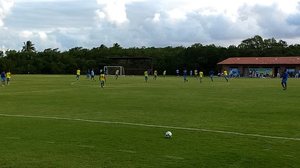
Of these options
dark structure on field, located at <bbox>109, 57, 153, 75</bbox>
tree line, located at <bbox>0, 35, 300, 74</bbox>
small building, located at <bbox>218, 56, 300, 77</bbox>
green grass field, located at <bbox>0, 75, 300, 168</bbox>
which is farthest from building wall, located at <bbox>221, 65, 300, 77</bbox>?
green grass field, located at <bbox>0, 75, 300, 168</bbox>

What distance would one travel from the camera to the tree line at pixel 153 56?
470ft

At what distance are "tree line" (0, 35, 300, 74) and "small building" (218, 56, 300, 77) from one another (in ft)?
29.8

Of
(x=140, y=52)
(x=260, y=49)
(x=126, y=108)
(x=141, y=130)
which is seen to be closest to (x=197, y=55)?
(x=260, y=49)

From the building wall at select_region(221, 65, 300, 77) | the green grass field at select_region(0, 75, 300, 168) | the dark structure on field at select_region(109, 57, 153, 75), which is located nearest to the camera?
the green grass field at select_region(0, 75, 300, 168)

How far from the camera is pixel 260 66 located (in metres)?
127

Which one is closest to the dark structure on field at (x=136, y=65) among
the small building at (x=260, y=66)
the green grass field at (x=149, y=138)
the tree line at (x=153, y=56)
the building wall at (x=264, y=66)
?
the tree line at (x=153, y=56)

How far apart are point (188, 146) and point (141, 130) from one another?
11.4 ft

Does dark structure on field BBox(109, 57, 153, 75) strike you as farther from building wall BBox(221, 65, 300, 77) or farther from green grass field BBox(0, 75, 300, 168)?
green grass field BBox(0, 75, 300, 168)

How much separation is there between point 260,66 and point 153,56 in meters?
A: 43.0

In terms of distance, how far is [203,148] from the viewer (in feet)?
41.8

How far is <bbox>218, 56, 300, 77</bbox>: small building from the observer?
402ft

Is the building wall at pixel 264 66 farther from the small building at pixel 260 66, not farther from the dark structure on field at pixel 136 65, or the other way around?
the dark structure on field at pixel 136 65

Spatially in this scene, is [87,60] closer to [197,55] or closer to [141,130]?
[197,55]

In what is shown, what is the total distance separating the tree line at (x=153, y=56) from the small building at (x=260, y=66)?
9076mm
